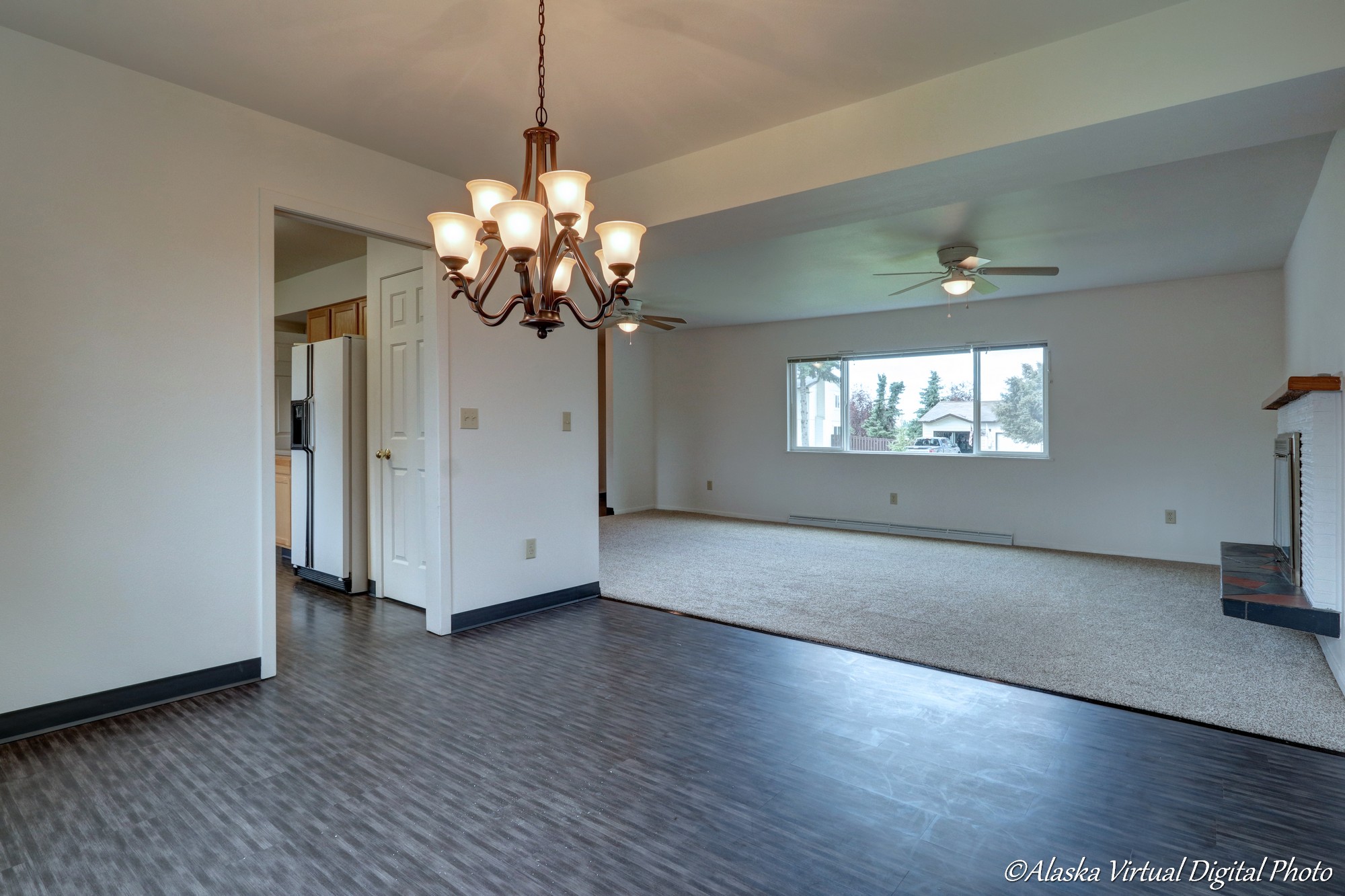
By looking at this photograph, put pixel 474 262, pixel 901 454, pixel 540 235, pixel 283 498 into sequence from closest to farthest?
1. pixel 540 235
2. pixel 474 262
3. pixel 283 498
4. pixel 901 454

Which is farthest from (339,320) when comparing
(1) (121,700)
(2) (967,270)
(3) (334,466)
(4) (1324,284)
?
(4) (1324,284)

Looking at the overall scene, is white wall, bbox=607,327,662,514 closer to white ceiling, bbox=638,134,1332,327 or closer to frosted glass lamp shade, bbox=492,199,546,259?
white ceiling, bbox=638,134,1332,327

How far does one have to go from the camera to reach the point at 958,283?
183 inches

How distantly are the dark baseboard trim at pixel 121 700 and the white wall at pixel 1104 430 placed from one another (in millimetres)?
6066

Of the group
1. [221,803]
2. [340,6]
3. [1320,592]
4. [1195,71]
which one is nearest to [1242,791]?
[1320,592]

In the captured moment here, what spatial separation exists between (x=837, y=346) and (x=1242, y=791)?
19.5ft

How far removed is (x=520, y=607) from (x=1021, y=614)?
9.92ft

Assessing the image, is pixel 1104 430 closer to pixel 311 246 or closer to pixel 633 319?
pixel 633 319

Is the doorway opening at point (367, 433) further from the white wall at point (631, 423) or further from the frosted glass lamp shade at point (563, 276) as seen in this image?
the white wall at point (631, 423)

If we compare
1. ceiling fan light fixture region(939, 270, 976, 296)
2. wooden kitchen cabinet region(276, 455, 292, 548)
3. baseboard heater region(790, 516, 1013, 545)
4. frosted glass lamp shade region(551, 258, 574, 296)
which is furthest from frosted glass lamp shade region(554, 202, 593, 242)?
baseboard heater region(790, 516, 1013, 545)

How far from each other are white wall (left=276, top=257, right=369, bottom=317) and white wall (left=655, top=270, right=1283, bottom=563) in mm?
4613

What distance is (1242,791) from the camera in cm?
200

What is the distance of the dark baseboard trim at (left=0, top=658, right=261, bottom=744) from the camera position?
2355 millimetres

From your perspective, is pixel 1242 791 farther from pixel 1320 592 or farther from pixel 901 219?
pixel 901 219
